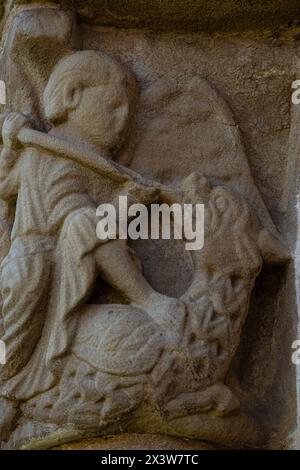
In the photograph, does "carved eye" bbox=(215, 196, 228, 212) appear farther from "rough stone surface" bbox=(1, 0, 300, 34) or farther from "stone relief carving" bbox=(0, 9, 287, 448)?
"rough stone surface" bbox=(1, 0, 300, 34)

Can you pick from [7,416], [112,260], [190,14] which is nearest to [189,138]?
[190,14]

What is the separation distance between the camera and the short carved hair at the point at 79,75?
251 centimetres

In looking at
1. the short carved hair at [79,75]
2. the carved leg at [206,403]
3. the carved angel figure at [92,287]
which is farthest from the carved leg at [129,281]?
the short carved hair at [79,75]

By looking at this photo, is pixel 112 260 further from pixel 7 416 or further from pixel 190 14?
pixel 190 14

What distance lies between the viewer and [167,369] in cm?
225

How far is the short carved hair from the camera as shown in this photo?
8.22 ft

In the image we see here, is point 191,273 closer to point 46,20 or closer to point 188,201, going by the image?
point 188,201

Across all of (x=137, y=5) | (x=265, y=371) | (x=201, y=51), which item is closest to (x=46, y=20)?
(x=137, y=5)

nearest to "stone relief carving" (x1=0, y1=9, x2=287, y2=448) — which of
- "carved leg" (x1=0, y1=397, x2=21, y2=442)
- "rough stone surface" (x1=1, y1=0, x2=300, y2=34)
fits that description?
"carved leg" (x1=0, y1=397, x2=21, y2=442)

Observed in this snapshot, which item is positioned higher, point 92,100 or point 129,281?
point 92,100

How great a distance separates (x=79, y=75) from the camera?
251cm

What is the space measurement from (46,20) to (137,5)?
25cm

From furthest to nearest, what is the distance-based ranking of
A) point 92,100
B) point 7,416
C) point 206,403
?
1. point 92,100
2. point 7,416
3. point 206,403

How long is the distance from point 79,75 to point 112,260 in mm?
508
